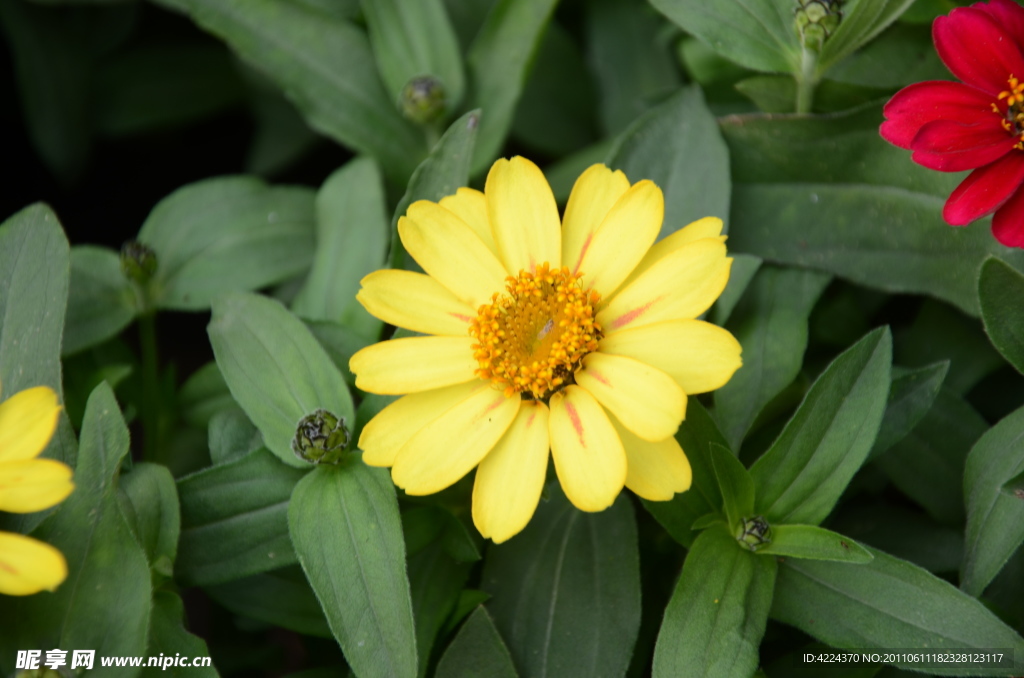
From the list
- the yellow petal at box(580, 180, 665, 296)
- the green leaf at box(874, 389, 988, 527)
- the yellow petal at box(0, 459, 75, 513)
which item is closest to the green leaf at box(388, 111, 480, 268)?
the yellow petal at box(580, 180, 665, 296)

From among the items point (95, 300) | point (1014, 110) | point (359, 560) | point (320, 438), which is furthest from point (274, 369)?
point (1014, 110)

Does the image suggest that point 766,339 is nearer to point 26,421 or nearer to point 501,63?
point 501,63

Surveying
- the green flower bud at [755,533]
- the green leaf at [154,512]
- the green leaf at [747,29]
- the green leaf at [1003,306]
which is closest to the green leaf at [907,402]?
the green leaf at [1003,306]

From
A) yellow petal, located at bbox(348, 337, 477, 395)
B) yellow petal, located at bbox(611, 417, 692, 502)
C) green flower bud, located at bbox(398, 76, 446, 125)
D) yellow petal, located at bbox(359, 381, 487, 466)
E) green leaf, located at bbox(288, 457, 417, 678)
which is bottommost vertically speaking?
green leaf, located at bbox(288, 457, 417, 678)

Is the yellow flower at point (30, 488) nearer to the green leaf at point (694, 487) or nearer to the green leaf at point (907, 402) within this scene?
the green leaf at point (694, 487)

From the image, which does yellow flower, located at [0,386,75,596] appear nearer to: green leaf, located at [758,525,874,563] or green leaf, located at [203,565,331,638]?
green leaf, located at [203,565,331,638]

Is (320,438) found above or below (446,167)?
below
